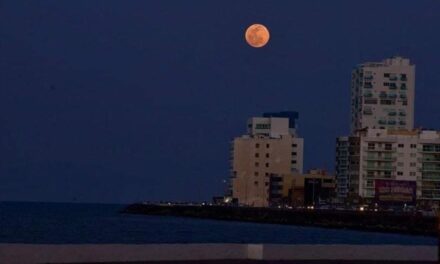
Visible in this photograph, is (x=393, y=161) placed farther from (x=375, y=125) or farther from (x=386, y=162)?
(x=375, y=125)

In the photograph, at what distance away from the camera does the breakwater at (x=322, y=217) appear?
114 metres

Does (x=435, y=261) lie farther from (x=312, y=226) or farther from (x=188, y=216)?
(x=188, y=216)

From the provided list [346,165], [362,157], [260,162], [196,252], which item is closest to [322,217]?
[362,157]

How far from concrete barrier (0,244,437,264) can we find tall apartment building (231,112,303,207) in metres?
133

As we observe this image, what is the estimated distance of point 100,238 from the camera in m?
85.1

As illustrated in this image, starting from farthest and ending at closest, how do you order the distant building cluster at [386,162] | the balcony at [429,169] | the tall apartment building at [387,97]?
the tall apartment building at [387,97] → the balcony at [429,169] → the distant building cluster at [386,162]

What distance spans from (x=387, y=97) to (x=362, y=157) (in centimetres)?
2872

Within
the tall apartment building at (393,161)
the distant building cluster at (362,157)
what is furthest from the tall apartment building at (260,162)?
the tall apartment building at (393,161)

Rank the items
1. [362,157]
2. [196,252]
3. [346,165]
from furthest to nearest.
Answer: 1. [346,165]
2. [362,157]
3. [196,252]

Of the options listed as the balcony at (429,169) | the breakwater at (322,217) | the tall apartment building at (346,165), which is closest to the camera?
the breakwater at (322,217)

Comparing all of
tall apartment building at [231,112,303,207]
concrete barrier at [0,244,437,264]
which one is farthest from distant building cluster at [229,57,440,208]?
concrete barrier at [0,244,437,264]

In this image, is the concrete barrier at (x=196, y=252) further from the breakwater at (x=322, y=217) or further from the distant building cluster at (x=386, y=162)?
the distant building cluster at (x=386, y=162)

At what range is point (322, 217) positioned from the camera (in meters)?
130

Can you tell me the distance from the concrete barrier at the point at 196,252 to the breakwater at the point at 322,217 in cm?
6906
